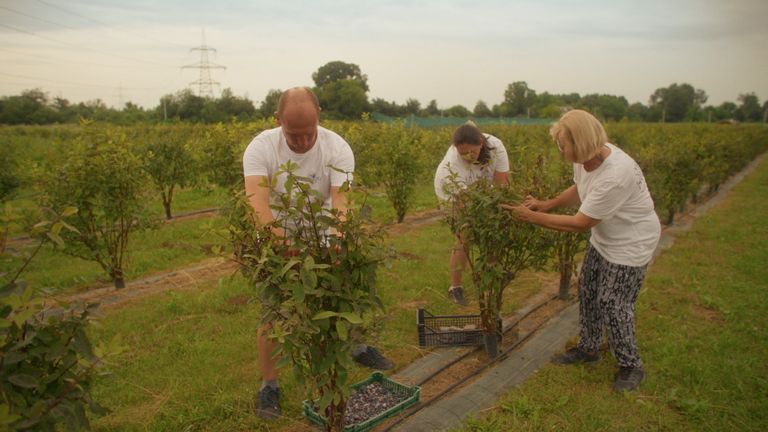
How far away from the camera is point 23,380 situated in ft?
5.03

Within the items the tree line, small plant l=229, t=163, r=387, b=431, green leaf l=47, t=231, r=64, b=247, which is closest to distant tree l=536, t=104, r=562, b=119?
the tree line

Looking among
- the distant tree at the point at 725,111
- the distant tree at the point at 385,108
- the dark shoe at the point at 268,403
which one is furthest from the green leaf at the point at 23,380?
the distant tree at the point at 725,111

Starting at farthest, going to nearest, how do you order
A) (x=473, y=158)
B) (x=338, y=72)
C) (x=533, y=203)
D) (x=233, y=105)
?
(x=338, y=72), (x=233, y=105), (x=473, y=158), (x=533, y=203)

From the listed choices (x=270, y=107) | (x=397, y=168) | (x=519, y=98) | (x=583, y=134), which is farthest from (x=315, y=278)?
(x=519, y=98)

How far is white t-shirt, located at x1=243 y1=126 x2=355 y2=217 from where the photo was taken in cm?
291

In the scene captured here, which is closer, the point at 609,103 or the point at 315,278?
the point at 315,278

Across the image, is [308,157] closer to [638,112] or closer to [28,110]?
[28,110]

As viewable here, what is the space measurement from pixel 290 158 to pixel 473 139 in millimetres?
1905

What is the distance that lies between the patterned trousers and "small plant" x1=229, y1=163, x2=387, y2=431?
186 centimetres

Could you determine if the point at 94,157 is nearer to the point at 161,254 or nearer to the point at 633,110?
the point at 161,254

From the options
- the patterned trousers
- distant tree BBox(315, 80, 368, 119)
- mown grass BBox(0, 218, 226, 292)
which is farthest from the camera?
distant tree BBox(315, 80, 368, 119)

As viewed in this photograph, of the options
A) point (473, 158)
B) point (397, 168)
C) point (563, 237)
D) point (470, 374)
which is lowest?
point (470, 374)

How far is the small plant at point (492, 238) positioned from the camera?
3490 mm

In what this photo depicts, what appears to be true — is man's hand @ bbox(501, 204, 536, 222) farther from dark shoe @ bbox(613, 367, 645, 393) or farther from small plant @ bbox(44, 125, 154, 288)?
small plant @ bbox(44, 125, 154, 288)
